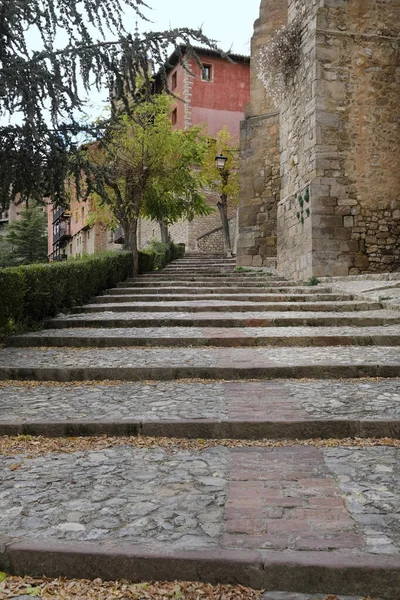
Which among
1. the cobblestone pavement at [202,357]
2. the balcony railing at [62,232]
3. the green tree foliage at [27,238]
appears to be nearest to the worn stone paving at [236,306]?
the cobblestone pavement at [202,357]

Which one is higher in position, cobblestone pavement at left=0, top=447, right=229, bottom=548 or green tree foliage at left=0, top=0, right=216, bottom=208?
green tree foliage at left=0, top=0, right=216, bottom=208

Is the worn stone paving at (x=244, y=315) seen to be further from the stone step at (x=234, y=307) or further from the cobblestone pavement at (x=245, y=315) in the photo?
the stone step at (x=234, y=307)

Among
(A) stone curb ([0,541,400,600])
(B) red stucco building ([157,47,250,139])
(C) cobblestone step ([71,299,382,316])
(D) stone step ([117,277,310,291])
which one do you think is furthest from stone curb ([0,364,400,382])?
(B) red stucco building ([157,47,250,139])

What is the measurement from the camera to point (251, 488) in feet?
8.64

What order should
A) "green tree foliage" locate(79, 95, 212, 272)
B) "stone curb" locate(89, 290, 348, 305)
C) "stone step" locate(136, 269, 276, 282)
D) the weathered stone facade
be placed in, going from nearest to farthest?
1. "stone curb" locate(89, 290, 348, 305)
2. the weathered stone facade
3. "stone step" locate(136, 269, 276, 282)
4. "green tree foliage" locate(79, 95, 212, 272)

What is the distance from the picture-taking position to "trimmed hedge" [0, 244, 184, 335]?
7.11 metres

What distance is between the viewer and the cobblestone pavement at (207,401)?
147 inches

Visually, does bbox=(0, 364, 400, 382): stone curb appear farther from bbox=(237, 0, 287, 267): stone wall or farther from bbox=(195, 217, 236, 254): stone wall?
bbox=(195, 217, 236, 254): stone wall

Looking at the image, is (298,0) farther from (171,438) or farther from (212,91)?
(212,91)

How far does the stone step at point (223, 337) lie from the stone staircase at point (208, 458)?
0.06 feet

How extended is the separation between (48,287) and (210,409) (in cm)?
527

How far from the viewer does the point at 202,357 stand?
5648 millimetres

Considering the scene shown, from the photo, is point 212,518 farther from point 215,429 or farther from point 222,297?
point 222,297

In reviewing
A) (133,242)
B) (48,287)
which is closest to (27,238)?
(133,242)
